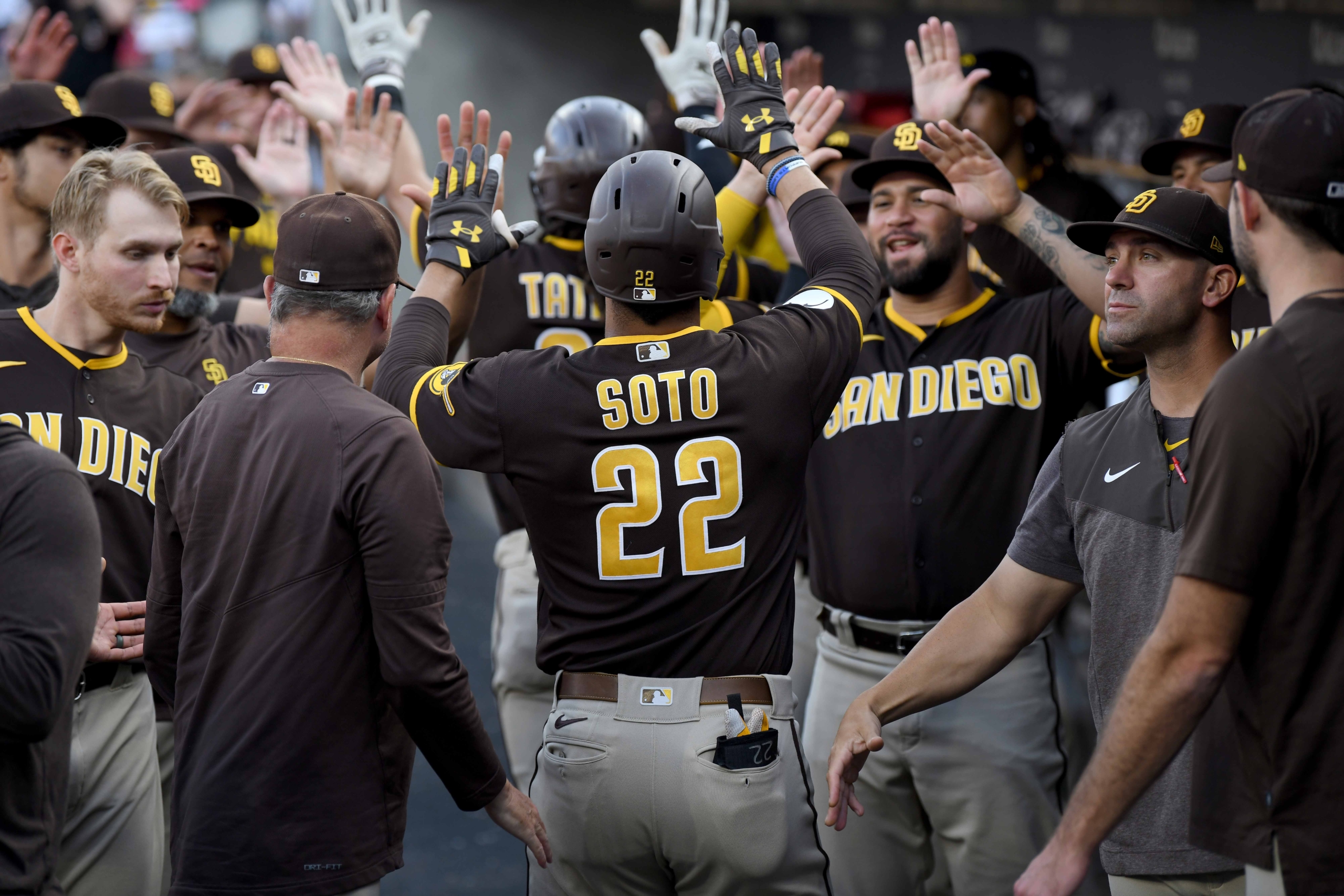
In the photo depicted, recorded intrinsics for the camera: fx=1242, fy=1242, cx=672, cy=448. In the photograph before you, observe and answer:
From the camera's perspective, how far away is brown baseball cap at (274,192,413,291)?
2.78 meters

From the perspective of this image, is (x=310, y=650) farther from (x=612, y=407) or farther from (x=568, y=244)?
(x=568, y=244)

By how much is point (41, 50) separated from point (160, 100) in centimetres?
77

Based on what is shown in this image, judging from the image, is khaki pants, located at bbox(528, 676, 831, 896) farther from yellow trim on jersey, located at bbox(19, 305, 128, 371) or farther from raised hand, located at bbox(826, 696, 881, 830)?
yellow trim on jersey, located at bbox(19, 305, 128, 371)

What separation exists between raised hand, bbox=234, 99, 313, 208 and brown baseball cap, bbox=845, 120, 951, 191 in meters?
2.26

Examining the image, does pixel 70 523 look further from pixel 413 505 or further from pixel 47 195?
pixel 47 195

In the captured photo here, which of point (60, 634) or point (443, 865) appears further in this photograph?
point (443, 865)

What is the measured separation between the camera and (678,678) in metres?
2.84

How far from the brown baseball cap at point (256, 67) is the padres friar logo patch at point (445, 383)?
4413mm

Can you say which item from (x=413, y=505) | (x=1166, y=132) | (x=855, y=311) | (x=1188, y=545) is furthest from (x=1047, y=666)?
(x=1166, y=132)

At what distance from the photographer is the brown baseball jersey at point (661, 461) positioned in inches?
110

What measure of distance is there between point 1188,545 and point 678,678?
3.90 feet

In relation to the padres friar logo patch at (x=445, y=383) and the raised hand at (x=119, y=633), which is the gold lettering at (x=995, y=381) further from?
the raised hand at (x=119, y=633)

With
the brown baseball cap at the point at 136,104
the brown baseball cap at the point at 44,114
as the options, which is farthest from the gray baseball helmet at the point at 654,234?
the brown baseball cap at the point at 136,104

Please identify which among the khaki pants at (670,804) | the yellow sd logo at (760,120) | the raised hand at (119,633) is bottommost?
the khaki pants at (670,804)
